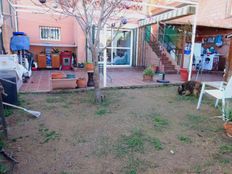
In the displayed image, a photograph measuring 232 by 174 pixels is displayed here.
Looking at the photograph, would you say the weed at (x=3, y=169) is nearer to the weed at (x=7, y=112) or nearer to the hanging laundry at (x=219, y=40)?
the weed at (x=7, y=112)

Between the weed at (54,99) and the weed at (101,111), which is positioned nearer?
the weed at (101,111)

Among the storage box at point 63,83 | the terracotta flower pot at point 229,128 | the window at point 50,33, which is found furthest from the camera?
the window at point 50,33

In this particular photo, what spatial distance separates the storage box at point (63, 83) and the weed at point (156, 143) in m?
3.74

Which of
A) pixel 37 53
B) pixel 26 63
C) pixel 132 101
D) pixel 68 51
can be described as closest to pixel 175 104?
pixel 132 101

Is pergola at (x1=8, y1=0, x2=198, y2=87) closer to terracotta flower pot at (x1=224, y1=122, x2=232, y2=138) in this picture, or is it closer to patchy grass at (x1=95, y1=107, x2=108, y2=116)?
patchy grass at (x1=95, y1=107, x2=108, y2=116)

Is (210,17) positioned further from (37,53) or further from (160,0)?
(37,53)

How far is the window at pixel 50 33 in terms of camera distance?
11205 mm

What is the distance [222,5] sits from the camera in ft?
30.0

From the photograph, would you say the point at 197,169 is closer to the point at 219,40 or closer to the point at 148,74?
the point at 148,74

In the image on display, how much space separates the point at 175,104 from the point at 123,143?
2550 mm

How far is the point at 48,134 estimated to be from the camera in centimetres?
333

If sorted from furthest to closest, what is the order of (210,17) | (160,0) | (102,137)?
(160,0), (210,17), (102,137)

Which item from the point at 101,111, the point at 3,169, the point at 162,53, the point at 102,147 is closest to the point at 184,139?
the point at 102,147

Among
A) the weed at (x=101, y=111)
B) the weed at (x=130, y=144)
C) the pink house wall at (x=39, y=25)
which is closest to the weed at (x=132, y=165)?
the weed at (x=130, y=144)
